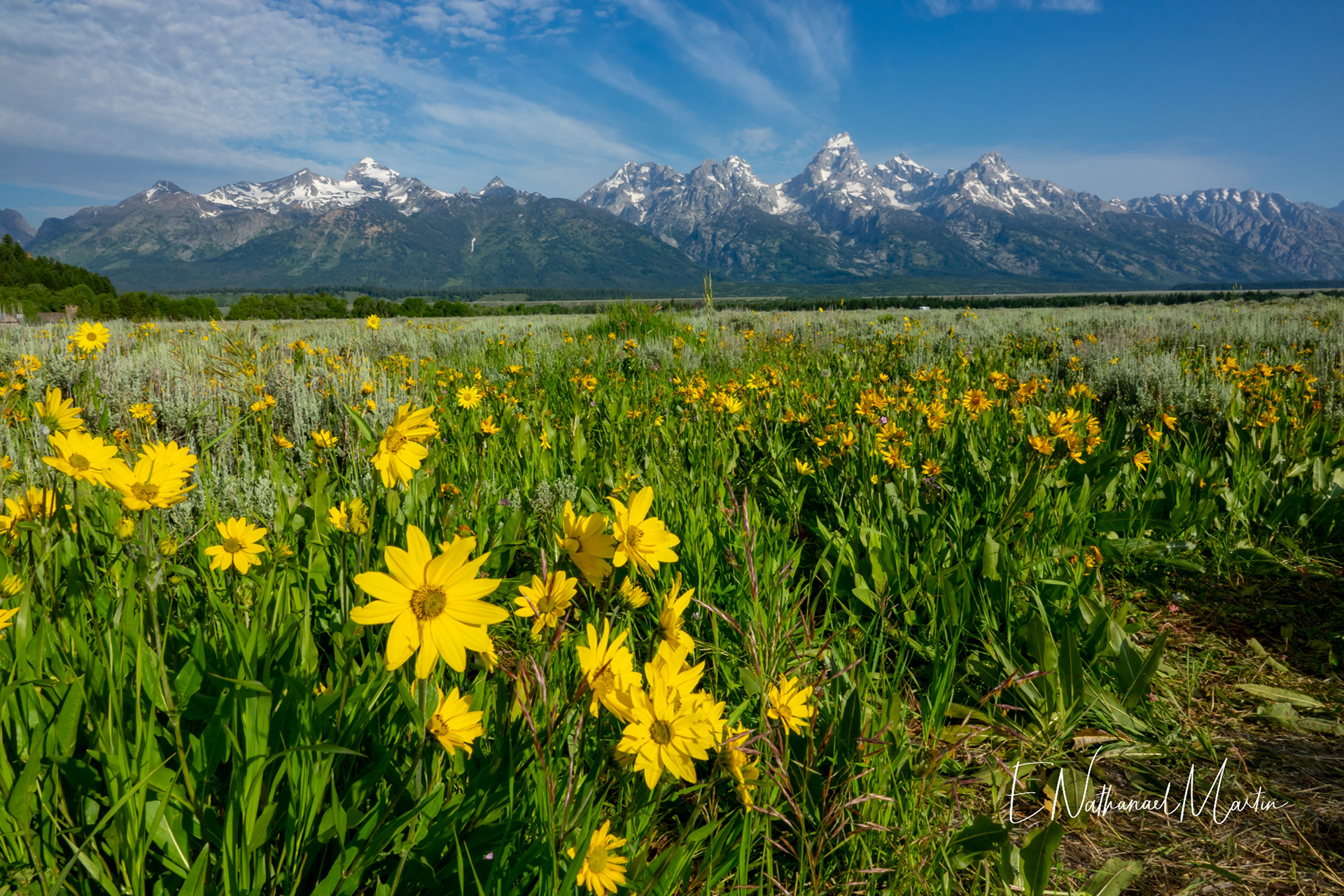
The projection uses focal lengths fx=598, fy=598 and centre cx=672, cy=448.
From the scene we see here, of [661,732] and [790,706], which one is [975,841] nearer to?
[790,706]

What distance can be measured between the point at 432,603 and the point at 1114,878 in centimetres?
129

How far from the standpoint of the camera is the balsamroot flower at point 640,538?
0.86 metres

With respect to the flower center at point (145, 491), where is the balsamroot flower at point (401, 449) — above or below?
above

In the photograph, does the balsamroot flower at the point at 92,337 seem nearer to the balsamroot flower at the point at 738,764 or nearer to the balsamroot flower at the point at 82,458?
the balsamroot flower at the point at 82,458

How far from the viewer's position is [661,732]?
689 millimetres

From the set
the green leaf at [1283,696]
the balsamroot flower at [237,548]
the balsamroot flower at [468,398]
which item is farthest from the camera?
the balsamroot flower at [468,398]

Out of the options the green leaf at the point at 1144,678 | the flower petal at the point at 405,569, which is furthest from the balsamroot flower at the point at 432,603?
the green leaf at the point at 1144,678

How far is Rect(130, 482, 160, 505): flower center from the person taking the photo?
93 cm

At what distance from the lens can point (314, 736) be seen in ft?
3.21

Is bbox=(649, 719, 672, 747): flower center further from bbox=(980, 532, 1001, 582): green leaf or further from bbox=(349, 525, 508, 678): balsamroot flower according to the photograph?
bbox=(980, 532, 1001, 582): green leaf

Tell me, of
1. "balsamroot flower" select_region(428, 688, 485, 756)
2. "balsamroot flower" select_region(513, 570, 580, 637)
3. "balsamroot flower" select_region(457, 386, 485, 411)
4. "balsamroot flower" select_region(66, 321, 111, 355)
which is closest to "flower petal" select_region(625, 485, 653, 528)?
"balsamroot flower" select_region(513, 570, 580, 637)

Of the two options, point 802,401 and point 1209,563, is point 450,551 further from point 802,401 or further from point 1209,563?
point 802,401

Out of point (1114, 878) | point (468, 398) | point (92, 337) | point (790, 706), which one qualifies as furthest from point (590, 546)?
point (92, 337)

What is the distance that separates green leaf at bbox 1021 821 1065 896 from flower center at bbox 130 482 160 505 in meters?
1.47
